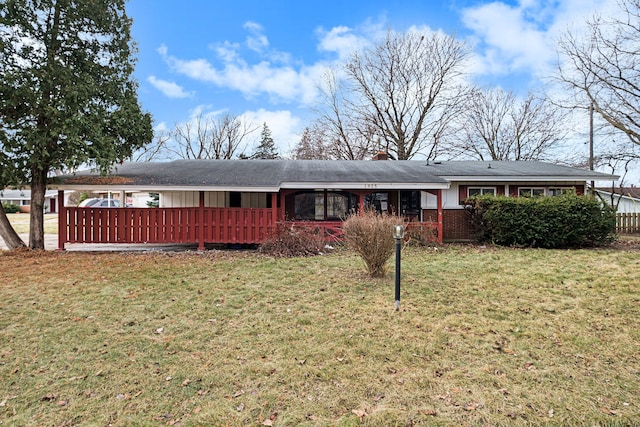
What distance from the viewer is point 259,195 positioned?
45.4ft

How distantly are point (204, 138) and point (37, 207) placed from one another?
25.9m

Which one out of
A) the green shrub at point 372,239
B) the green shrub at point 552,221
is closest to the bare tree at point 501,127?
the green shrub at point 552,221

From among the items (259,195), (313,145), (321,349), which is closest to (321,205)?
(259,195)

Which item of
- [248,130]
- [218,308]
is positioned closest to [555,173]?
[218,308]

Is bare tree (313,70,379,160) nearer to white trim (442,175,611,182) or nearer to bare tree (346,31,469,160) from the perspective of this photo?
bare tree (346,31,469,160)

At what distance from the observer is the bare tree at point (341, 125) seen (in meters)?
28.1

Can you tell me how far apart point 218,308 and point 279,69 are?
20086mm

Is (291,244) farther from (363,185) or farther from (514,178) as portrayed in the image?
(514,178)

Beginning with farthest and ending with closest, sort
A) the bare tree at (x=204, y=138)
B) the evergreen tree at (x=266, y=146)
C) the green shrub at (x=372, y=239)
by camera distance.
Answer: the evergreen tree at (x=266, y=146)
the bare tree at (x=204, y=138)
the green shrub at (x=372, y=239)

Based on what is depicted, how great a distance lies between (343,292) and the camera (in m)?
5.71

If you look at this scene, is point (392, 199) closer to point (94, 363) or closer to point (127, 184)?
point (127, 184)

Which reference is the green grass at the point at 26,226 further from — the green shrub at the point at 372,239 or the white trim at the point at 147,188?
the green shrub at the point at 372,239

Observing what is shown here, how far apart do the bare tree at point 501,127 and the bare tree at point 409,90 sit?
66.9 inches

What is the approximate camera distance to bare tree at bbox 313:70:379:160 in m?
28.1
